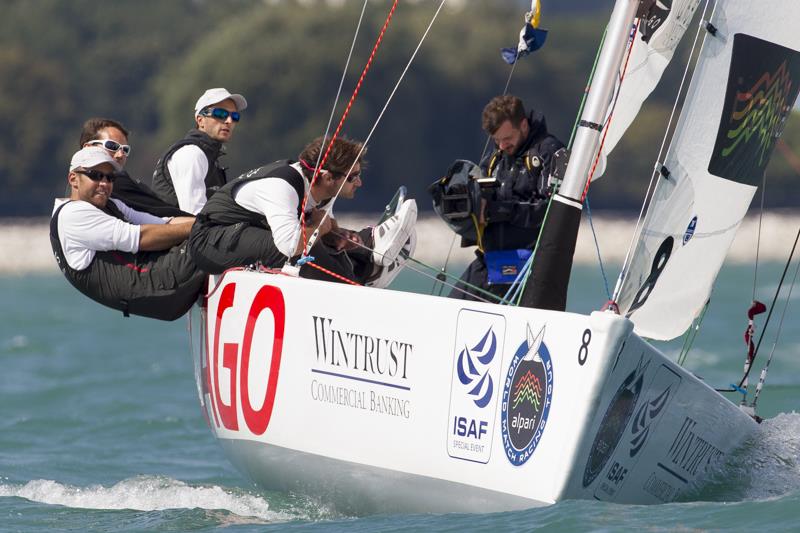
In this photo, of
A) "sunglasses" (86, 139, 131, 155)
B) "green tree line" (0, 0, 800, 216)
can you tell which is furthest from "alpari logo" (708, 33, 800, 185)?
"green tree line" (0, 0, 800, 216)

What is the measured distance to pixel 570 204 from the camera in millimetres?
3838

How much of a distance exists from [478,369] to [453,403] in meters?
0.12

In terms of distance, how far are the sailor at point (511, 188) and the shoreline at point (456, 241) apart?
27.3 metres

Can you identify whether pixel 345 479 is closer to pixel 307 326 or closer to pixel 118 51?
pixel 307 326

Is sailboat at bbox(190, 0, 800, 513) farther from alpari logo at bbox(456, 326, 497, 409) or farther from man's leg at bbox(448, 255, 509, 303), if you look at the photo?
man's leg at bbox(448, 255, 509, 303)

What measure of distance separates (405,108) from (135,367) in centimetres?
2927

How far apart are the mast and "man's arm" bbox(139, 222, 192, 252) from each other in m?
1.34

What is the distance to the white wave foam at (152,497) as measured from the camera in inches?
173

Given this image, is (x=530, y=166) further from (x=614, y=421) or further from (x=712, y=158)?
(x=614, y=421)

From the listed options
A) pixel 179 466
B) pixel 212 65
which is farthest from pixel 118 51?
pixel 179 466

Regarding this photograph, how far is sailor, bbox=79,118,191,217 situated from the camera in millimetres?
5016

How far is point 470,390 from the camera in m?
3.70

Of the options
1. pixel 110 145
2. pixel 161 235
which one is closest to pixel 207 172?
pixel 110 145

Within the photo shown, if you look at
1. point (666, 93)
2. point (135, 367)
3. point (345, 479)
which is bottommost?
point (135, 367)
